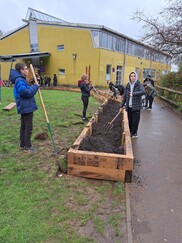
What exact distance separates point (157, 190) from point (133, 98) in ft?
9.67

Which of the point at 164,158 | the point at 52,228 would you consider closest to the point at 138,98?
the point at 164,158

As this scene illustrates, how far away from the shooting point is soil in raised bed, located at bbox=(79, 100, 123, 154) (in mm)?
4395

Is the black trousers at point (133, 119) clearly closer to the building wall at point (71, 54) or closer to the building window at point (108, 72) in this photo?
the building wall at point (71, 54)

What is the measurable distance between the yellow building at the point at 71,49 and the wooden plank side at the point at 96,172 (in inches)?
756

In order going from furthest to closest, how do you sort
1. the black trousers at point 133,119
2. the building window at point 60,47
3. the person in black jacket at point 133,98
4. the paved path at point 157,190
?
the building window at point 60,47 → the black trousers at point 133,119 → the person in black jacket at point 133,98 → the paved path at point 157,190

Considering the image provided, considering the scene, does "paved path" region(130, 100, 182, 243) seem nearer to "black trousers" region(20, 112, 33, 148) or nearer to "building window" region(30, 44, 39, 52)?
"black trousers" region(20, 112, 33, 148)

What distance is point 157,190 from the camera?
11.7 ft

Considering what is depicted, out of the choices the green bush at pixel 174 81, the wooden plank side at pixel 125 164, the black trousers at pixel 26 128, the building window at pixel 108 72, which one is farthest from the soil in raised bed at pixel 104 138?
the building window at pixel 108 72

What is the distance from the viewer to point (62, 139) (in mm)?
5625

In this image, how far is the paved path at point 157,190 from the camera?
8.63 feet

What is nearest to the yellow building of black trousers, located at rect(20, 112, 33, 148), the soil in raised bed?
the soil in raised bed

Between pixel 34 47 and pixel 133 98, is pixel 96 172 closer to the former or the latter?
pixel 133 98

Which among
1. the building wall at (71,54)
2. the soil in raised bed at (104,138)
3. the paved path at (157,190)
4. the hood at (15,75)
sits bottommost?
the paved path at (157,190)

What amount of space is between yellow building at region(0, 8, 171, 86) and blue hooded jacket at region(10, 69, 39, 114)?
18230mm
